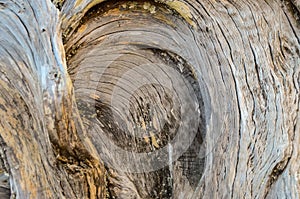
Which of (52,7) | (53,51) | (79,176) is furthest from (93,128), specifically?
(52,7)

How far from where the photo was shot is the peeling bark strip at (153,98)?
2.15 meters

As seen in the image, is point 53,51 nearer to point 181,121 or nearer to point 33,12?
point 33,12

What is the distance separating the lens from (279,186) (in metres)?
2.26

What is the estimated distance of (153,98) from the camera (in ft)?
7.95

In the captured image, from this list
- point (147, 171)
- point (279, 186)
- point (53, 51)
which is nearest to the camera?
point (53, 51)

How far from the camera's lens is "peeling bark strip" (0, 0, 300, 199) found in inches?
84.5

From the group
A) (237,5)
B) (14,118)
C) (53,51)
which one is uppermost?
(237,5)

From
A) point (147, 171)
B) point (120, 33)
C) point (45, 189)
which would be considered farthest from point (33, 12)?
point (147, 171)

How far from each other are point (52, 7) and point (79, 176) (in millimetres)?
761

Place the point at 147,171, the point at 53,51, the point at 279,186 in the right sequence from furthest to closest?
the point at 147,171, the point at 279,186, the point at 53,51

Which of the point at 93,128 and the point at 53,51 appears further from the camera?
the point at 93,128

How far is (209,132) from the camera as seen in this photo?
233 centimetres

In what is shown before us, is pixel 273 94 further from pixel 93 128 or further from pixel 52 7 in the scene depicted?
pixel 52 7

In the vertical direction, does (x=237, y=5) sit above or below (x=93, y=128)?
above
